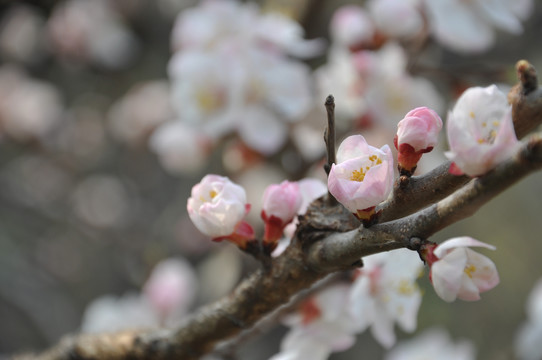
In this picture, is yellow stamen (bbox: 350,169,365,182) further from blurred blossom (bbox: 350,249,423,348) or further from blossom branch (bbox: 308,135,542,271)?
blurred blossom (bbox: 350,249,423,348)

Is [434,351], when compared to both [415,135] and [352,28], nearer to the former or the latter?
[352,28]

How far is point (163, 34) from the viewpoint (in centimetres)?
262

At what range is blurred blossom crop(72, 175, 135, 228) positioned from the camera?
92.6 inches

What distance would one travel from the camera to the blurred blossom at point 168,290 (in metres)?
1.33

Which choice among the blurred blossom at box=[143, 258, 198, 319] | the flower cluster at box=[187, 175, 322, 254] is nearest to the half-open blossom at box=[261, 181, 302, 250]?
the flower cluster at box=[187, 175, 322, 254]

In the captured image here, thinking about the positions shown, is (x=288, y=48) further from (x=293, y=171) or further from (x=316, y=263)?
(x=316, y=263)

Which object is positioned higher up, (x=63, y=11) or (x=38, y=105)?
(x=63, y=11)

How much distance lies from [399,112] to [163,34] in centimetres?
184

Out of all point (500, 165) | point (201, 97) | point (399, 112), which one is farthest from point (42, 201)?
point (500, 165)

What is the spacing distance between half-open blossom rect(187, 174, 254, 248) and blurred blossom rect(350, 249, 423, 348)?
0.73 ft

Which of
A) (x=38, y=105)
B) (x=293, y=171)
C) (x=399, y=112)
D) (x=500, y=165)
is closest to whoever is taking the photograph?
(x=500, y=165)

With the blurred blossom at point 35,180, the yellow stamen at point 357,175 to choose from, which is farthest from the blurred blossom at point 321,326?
the blurred blossom at point 35,180

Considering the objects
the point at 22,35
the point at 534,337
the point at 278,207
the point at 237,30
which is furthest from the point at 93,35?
the point at 278,207

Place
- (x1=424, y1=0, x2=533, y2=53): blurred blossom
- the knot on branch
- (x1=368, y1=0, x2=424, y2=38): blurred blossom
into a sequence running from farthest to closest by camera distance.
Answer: (x1=368, y1=0, x2=424, y2=38): blurred blossom, (x1=424, y1=0, x2=533, y2=53): blurred blossom, the knot on branch
